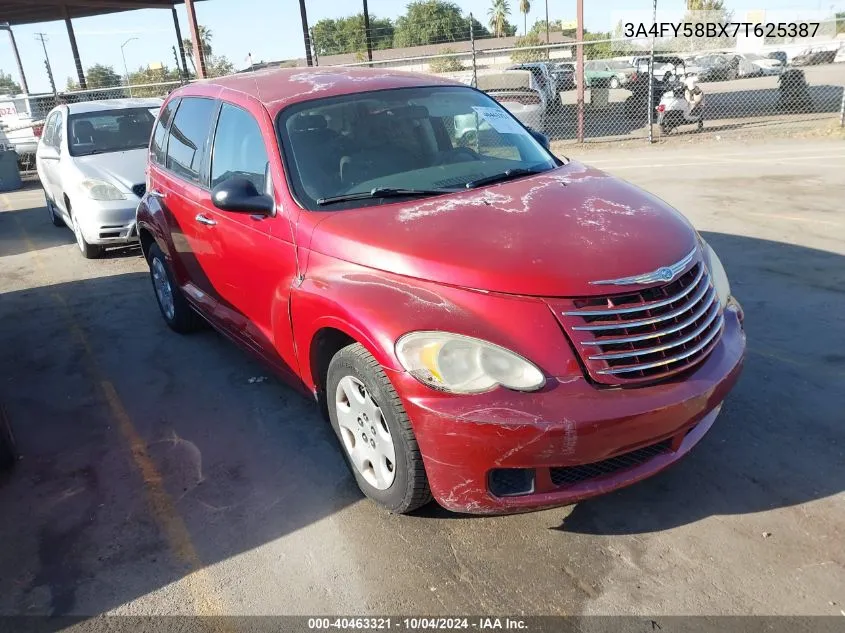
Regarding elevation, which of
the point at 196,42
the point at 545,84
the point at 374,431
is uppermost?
the point at 196,42

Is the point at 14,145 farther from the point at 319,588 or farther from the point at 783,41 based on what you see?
the point at 783,41

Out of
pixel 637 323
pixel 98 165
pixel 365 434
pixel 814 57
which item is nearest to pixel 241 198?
pixel 365 434

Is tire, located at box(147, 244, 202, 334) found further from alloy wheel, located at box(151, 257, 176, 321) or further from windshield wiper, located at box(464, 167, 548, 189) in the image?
windshield wiper, located at box(464, 167, 548, 189)

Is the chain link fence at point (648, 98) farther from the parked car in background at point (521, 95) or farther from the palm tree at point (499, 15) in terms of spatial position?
the palm tree at point (499, 15)

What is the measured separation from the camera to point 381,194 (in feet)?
11.1

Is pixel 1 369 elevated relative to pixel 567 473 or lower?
lower

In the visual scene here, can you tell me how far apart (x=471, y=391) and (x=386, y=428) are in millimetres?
514

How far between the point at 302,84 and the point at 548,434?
271 cm

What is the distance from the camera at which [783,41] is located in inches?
1330

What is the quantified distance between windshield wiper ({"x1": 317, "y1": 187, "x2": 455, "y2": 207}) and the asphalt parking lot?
136 centimetres

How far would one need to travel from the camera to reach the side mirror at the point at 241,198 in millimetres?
3422

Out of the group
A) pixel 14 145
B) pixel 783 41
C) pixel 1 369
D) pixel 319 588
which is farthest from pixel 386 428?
pixel 783 41

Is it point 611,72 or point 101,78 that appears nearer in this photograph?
point 611,72

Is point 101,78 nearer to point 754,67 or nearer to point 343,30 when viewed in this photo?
point 343,30
